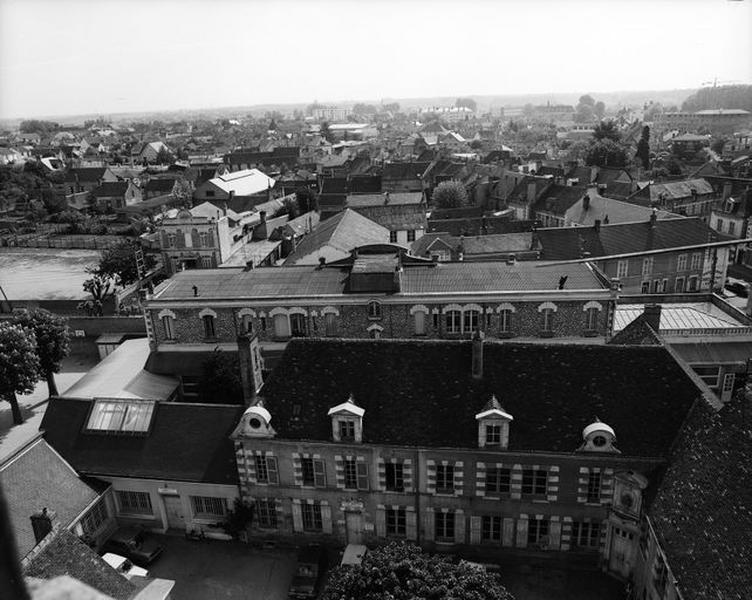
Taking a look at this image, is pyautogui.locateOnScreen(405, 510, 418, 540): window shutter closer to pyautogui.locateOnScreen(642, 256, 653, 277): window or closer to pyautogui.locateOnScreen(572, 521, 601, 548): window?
pyautogui.locateOnScreen(572, 521, 601, 548): window

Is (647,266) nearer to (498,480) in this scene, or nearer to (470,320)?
(470,320)

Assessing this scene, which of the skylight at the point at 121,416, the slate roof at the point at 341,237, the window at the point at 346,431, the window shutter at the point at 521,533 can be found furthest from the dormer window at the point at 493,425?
the slate roof at the point at 341,237

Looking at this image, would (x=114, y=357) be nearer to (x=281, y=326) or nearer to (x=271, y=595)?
(x=281, y=326)

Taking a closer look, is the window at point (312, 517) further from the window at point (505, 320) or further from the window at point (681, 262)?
the window at point (681, 262)

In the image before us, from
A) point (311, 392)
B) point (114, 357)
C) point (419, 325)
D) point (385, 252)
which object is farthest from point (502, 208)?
point (311, 392)

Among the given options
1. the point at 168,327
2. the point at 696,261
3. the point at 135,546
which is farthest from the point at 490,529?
the point at 696,261

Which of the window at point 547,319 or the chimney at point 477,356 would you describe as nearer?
the chimney at point 477,356
